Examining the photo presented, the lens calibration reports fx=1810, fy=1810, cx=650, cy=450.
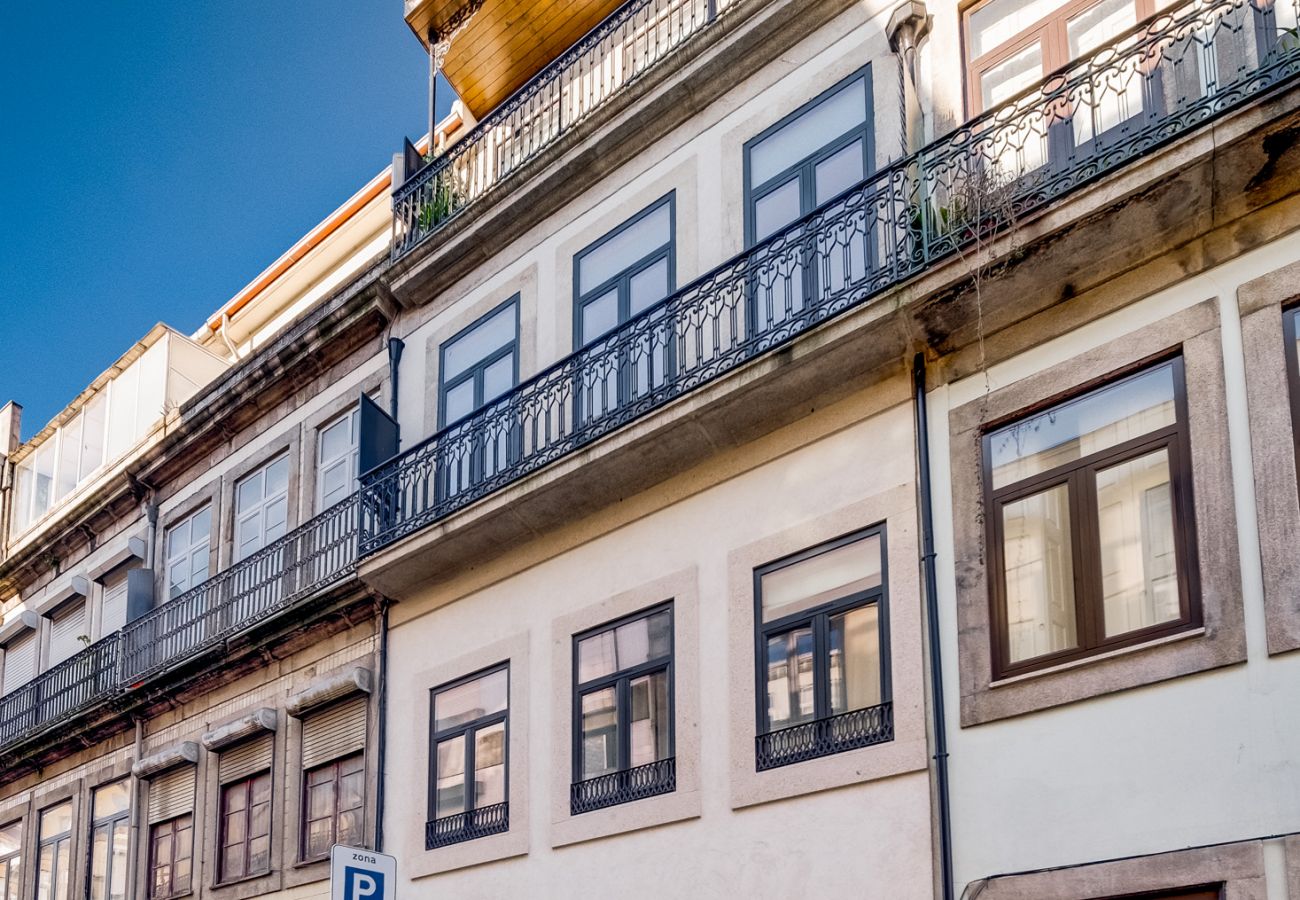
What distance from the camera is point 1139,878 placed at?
34.4 feet

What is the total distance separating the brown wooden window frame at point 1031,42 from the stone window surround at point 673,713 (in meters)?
4.37

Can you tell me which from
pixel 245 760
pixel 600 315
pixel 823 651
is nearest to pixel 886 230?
pixel 823 651

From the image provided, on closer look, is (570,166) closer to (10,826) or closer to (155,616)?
(155,616)

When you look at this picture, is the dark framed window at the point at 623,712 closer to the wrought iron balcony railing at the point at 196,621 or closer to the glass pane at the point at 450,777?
the glass pane at the point at 450,777

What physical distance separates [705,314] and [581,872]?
4.65 m

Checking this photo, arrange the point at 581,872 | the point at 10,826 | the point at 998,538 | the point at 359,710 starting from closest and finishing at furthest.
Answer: the point at 998,538 < the point at 581,872 < the point at 359,710 < the point at 10,826

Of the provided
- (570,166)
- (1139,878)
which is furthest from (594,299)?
(1139,878)

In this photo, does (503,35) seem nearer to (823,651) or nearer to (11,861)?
(823,651)

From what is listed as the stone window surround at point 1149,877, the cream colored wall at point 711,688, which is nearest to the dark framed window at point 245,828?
the cream colored wall at point 711,688

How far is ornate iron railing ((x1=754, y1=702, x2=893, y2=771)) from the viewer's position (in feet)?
41.3

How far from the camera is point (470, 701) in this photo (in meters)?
16.8

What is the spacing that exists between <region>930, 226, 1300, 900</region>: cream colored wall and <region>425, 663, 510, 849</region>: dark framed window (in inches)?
208

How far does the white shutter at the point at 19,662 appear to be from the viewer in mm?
27094

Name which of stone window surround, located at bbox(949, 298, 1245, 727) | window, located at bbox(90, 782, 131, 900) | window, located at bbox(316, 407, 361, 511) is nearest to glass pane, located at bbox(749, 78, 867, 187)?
stone window surround, located at bbox(949, 298, 1245, 727)
